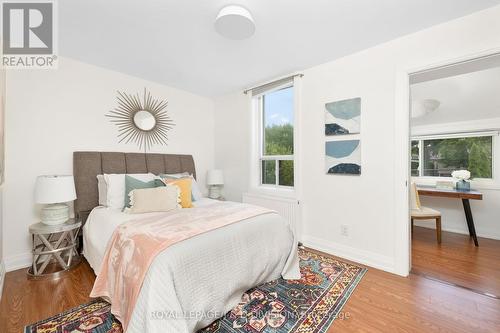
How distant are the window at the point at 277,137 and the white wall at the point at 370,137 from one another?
1.14 feet

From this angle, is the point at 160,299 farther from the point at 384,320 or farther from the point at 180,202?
the point at 384,320

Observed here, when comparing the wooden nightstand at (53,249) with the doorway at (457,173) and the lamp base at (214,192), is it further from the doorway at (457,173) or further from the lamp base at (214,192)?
the doorway at (457,173)

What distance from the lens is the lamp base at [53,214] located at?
2072mm

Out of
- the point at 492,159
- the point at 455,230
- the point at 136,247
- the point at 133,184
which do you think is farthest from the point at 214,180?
the point at 492,159

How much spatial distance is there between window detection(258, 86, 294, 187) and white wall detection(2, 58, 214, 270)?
6.41ft

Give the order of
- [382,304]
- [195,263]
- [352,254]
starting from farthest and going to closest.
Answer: [352,254], [382,304], [195,263]

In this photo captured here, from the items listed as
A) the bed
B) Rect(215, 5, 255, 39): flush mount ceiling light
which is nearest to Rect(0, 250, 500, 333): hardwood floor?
the bed

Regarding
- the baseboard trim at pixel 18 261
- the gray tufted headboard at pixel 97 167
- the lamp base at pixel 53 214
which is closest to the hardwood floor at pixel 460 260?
the gray tufted headboard at pixel 97 167

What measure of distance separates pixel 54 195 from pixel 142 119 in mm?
1473

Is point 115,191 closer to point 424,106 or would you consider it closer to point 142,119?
point 142,119

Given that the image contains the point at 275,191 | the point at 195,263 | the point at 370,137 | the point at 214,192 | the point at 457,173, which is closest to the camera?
the point at 195,263

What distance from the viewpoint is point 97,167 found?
2.58 m

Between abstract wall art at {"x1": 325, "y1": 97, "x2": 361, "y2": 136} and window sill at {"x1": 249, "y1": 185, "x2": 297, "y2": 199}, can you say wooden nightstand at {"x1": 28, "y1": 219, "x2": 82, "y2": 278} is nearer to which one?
window sill at {"x1": 249, "y1": 185, "x2": 297, "y2": 199}

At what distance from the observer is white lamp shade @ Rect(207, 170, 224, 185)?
3578 mm
